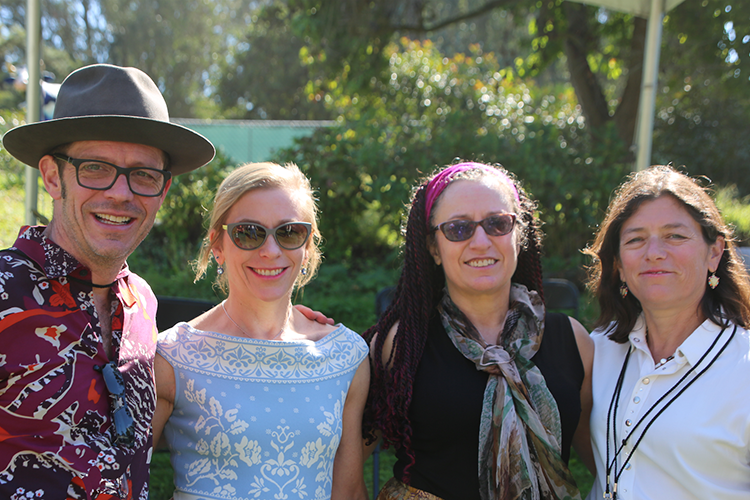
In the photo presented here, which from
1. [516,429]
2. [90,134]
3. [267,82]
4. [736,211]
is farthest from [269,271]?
[267,82]

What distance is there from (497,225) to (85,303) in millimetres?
1516

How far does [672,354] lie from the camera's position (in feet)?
6.79

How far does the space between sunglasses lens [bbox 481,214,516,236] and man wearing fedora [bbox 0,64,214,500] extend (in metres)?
1.17

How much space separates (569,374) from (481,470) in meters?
0.55

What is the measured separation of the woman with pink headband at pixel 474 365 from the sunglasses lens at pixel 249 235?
695mm

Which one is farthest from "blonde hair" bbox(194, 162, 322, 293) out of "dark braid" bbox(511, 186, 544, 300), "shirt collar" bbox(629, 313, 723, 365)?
"shirt collar" bbox(629, 313, 723, 365)

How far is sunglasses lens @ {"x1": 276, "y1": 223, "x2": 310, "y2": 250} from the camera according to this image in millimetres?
2090

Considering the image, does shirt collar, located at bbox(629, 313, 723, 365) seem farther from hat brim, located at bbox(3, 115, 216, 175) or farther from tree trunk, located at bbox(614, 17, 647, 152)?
tree trunk, located at bbox(614, 17, 647, 152)

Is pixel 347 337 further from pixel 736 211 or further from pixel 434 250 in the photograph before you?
pixel 736 211

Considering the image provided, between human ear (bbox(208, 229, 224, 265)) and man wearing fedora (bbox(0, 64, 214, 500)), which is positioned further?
human ear (bbox(208, 229, 224, 265))

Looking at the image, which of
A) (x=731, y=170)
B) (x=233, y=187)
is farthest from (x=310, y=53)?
(x=731, y=170)

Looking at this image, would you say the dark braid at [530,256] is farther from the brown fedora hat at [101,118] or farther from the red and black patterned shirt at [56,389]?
the red and black patterned shirt at [56,389]

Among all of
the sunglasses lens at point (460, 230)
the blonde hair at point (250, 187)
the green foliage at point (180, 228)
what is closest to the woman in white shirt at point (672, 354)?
the sunglasses lens at point (460, 230)

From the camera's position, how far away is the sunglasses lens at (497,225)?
224 centimetres
